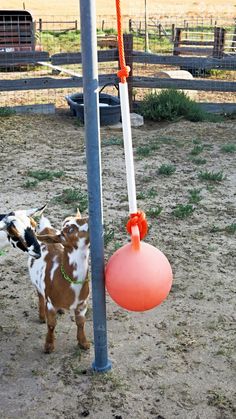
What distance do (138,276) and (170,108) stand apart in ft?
22.1

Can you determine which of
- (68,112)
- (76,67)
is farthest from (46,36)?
(68,112)

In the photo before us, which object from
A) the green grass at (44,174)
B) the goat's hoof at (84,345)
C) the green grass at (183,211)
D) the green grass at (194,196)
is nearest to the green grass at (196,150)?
the green grass at (194,196)

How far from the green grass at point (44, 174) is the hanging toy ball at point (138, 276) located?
3.78 m

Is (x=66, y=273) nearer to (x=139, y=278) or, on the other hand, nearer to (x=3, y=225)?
(x=3, y=225)

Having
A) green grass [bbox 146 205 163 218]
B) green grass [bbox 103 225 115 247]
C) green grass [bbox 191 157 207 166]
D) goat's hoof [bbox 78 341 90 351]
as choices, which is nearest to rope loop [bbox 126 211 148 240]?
goat's hoof [bbox 78 341 90 351]

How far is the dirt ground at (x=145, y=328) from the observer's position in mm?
3148

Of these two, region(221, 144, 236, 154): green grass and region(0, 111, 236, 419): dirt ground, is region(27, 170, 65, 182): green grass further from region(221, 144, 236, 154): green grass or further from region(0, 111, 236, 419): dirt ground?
region(221, 144, 236, 154): green grass

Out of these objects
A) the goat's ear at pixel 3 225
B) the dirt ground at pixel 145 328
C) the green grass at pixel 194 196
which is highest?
the goat's ear at pixel 3 225

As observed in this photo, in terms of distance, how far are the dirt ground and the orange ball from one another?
2.39 feet

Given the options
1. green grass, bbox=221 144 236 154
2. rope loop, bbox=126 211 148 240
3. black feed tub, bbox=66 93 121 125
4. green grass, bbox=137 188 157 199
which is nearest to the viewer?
rope loop, bbox=126 211 148 240

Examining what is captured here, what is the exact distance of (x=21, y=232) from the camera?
3.46 metres

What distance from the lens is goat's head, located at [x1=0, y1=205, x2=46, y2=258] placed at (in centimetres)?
340

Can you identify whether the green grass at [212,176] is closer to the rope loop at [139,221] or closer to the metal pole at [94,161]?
the metal pole at [94,161]

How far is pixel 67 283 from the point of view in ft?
10.9
